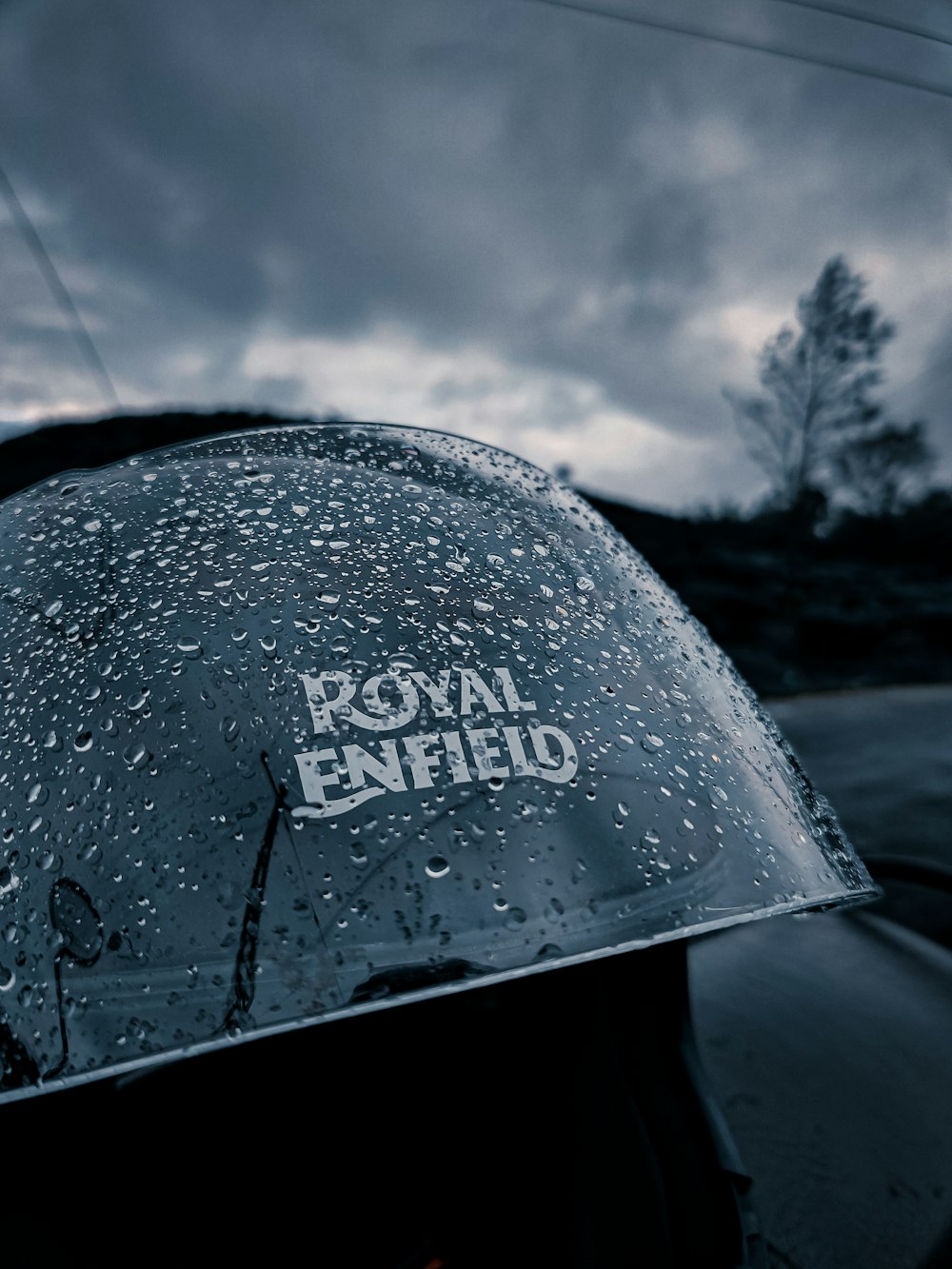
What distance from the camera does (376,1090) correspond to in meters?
1.26

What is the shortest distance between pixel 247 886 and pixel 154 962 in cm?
12

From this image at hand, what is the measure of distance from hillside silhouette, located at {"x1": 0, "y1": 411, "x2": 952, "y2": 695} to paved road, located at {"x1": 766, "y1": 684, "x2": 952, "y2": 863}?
30.0ft

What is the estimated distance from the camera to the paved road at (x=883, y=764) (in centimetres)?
460

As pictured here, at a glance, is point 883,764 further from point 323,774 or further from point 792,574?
point 792,574

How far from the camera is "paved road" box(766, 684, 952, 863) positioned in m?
4.60

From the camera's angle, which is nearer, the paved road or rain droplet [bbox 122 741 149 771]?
rain droplet [bbox 122 741 149 771]

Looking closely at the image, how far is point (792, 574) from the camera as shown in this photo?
22.5m

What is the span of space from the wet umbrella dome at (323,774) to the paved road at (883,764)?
10.9ft

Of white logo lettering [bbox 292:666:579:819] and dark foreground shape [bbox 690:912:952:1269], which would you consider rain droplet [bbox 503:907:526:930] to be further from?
dark foreground shape [bbox 690:912:952:1269]

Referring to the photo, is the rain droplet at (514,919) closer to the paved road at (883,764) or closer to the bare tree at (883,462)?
the paved road at (883,764)

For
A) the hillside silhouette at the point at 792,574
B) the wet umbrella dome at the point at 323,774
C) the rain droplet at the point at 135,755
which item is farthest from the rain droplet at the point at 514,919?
the hillside silhouette at the point at 792,574

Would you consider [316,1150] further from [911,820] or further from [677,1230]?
[911,820]

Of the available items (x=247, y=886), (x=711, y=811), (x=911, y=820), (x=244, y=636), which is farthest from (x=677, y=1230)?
(x=911, y=820)

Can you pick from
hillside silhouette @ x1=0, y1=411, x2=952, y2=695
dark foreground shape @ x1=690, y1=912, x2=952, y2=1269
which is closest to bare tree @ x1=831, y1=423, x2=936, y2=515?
hillside silhouette @ x1=0, y1=411, x2=952, y2=695
